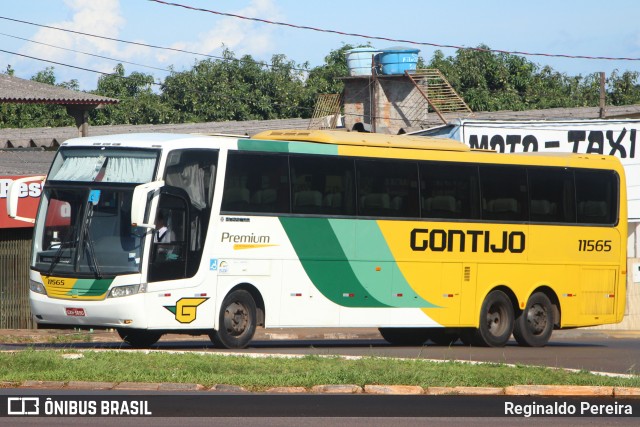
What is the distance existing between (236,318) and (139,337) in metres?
1.78

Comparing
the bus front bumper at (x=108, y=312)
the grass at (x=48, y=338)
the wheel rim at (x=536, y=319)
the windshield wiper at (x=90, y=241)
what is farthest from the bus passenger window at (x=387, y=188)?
the grass at (x=48, y=338)

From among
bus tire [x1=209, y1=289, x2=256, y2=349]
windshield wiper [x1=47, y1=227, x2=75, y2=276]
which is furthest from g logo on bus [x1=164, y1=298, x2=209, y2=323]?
windshield wiper [x1=47, y1=227, x2=75, y2=276]

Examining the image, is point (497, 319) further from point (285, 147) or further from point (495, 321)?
point (285, 147)

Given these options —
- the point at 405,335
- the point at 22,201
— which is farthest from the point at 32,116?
the point at 405,335

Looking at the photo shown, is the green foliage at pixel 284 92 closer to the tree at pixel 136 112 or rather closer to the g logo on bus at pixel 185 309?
the tree at pixel 136 112

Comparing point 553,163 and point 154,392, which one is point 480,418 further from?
point 553,163

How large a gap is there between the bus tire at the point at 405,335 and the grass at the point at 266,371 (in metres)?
7.07

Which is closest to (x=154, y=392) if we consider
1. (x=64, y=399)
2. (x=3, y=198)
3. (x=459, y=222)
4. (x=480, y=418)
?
(x=64, y=399)

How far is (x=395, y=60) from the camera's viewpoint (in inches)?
1435

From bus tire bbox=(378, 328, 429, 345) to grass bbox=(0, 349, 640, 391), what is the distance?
707 cm

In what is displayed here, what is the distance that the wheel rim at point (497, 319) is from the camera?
73.0 ft

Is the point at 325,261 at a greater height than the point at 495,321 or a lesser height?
greater

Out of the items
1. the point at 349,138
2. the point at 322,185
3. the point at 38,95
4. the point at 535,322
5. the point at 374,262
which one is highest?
the point at 38,95

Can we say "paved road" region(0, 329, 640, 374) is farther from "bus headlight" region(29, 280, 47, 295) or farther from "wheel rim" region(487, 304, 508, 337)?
"bus headlight" region(29, 280, 47, 295)
